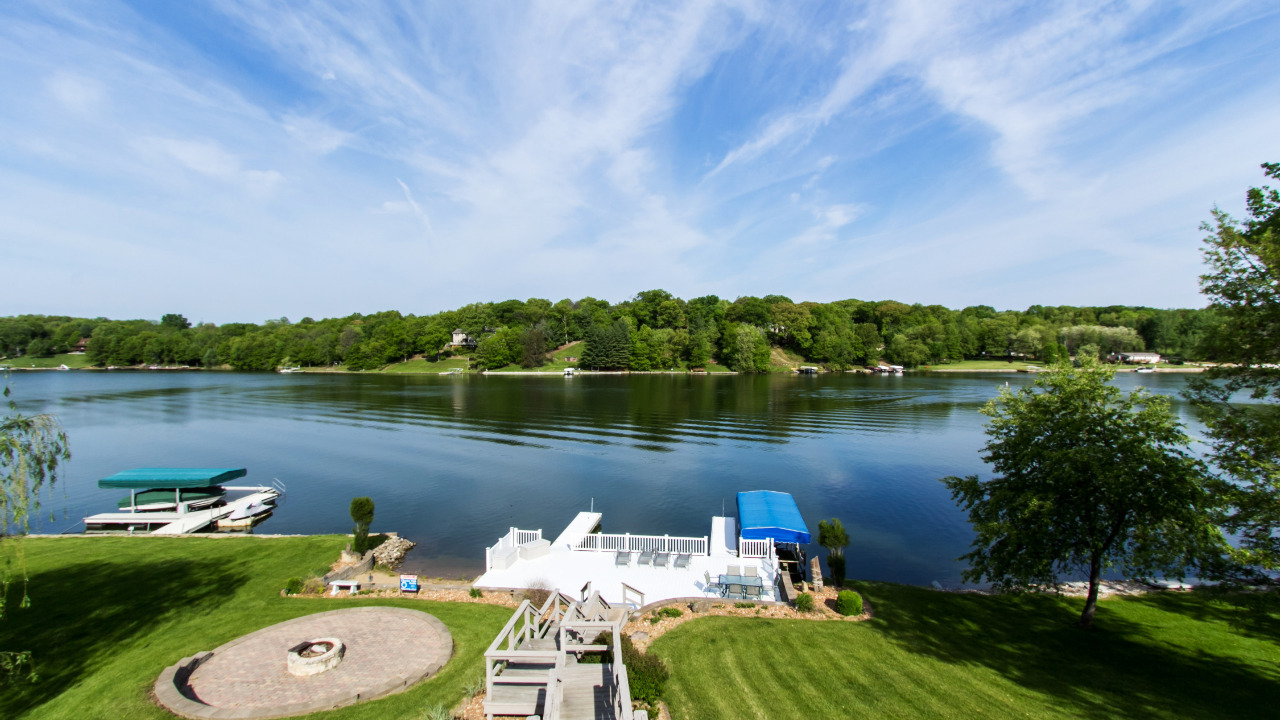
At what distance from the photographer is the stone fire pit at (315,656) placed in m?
11.3

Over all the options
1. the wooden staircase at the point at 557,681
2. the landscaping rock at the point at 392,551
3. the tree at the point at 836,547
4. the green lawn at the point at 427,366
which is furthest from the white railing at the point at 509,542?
the green lawn at the point at 427,366

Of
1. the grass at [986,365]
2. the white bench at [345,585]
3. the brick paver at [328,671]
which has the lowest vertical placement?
the white bench at [345,585]

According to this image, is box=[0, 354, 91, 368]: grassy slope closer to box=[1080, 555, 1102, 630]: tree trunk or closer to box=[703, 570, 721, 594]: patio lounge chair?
box=[703, 570, 721, 594]: patio lounge chair

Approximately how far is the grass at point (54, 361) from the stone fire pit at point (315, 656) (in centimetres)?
20314

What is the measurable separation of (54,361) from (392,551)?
20306 centimetres

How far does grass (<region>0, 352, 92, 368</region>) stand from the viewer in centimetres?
14316

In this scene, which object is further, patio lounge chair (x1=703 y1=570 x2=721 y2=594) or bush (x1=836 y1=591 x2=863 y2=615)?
patio lounge chair (x1=703 y1=570 x2=721 y2=594)

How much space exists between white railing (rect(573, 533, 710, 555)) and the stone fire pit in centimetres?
1060

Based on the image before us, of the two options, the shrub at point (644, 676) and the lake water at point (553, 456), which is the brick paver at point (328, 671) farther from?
the lake water at point (553, 456)

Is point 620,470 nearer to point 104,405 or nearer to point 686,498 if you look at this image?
point 686,498

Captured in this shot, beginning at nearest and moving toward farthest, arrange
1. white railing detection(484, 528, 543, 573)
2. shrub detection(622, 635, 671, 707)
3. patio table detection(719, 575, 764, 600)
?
shrub detection(622, 635, 671, 707)
patio table detection(719, 575, 764, 600)
white railing detection(484, 528, 543, 573)

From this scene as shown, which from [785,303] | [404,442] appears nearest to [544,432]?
[404,442]

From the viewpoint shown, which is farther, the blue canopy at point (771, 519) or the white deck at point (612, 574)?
the blue canopy at point (771, 519)

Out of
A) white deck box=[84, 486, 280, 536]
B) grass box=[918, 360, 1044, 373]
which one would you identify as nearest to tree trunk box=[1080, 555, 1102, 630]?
white deck box=[84, 486, 280, 536]
